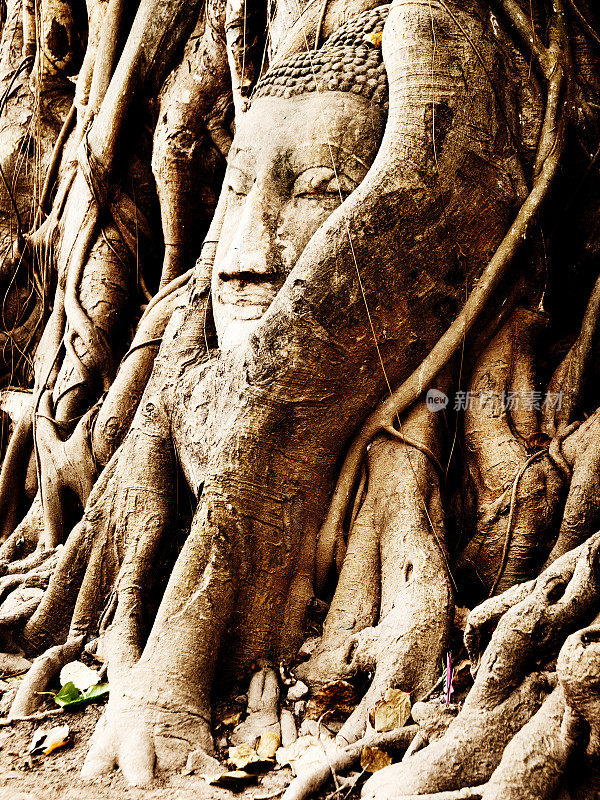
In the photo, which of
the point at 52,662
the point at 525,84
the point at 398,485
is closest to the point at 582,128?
the point at 525,84

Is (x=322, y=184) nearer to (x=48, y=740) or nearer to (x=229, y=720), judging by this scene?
(x=229, y=720)

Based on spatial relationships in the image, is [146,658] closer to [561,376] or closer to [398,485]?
[398,485]

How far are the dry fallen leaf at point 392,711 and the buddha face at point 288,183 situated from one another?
136cm

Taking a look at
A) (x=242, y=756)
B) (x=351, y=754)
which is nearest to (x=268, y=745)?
(x=242, y=756)

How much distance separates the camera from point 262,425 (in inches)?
96.0

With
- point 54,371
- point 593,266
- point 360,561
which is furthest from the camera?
point 54,371

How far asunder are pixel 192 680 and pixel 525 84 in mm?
2294

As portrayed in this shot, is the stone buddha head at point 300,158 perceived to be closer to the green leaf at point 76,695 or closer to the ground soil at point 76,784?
the green leaf at point 76,695

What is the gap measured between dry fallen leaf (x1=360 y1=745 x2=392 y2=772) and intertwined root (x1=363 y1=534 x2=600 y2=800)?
13 cm

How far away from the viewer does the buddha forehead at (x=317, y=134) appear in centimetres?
268

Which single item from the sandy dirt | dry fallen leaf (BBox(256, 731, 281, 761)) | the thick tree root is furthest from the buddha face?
the sandy dirt

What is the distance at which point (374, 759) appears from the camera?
1.79 meters

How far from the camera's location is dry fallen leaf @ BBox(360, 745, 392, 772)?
1785mm

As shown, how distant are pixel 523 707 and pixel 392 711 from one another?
0.43 metres
